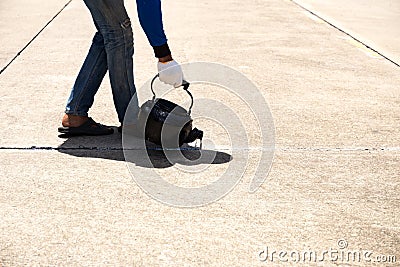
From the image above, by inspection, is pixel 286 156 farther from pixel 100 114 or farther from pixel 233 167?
pixel 100 114

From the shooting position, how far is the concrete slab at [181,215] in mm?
3904

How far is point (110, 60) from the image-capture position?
548 centimetres

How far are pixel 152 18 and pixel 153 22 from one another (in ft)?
0.10

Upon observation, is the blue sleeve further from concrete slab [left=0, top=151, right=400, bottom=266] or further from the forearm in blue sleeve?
concrete slab [left=0, top=151, right=400, bottom=266]

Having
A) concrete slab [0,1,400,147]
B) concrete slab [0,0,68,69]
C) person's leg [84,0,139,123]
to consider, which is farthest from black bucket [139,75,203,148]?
concrete slab [0,0,68,69]

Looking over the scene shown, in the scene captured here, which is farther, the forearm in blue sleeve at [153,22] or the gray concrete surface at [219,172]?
the forearm in blue sleeve at [153,22]

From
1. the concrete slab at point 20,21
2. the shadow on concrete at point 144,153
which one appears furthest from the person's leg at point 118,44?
the concrete slab at point 20,21

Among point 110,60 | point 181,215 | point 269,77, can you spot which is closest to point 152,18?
point 110,60

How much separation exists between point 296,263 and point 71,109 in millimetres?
2488

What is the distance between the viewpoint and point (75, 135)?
5684 mm

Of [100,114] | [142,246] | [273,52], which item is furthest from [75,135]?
[273,52]

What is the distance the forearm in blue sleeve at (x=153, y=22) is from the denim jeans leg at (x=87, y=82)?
0.63 m

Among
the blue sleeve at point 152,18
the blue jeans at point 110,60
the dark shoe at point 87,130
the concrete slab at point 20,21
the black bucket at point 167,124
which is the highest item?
the blue sleeve at point 152,18

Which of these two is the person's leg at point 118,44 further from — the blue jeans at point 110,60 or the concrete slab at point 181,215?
the concrete slab at point 181,215
